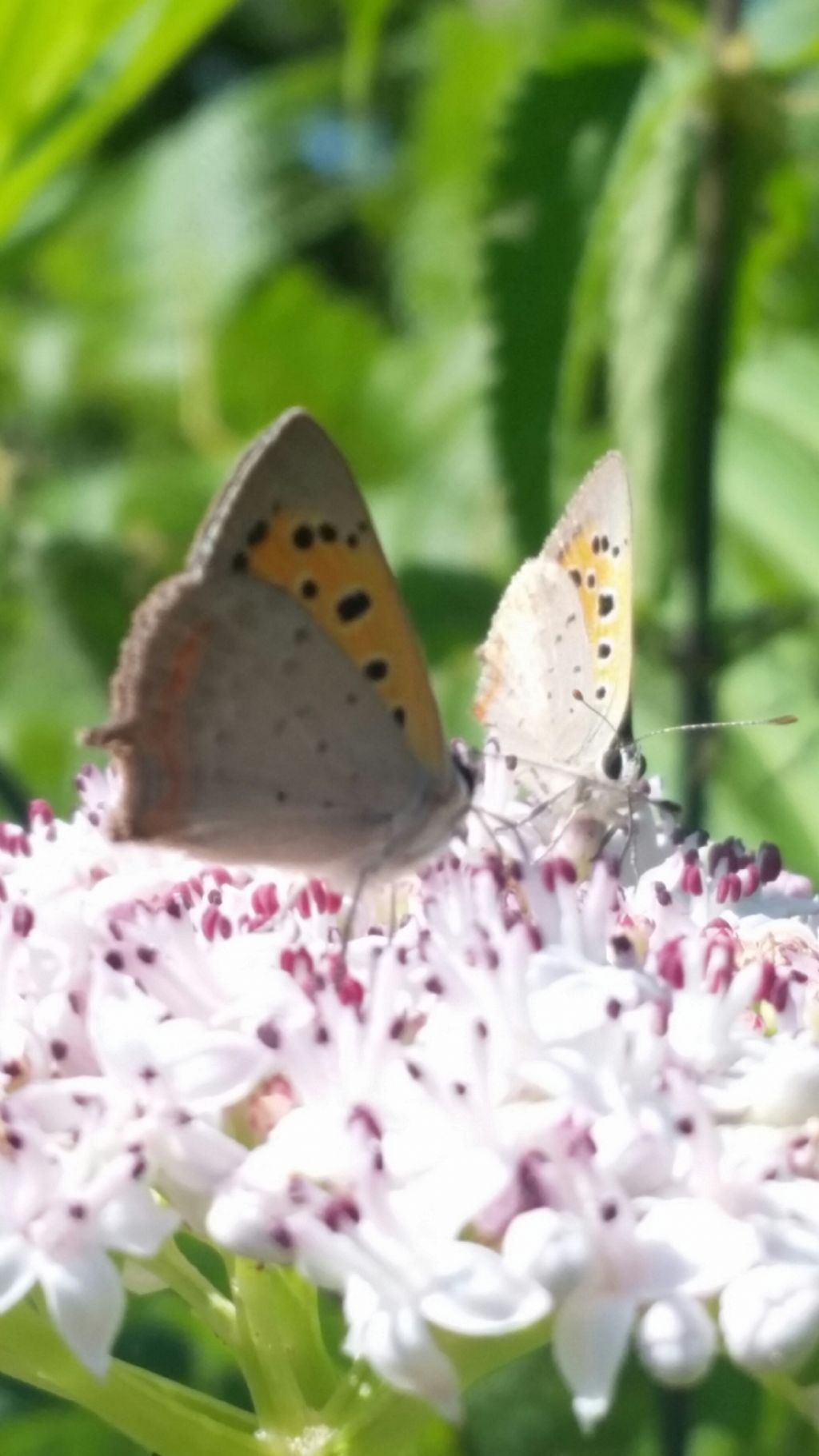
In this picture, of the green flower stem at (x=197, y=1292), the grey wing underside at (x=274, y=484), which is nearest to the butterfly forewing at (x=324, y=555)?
the grey wing underside at (x=274, y=484)

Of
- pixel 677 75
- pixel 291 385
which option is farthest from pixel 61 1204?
pixel 291 385

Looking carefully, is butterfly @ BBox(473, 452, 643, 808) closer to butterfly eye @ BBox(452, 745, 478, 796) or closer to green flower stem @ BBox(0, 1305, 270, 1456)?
butterfly eye @ BBox(452, 745, 478, 796)

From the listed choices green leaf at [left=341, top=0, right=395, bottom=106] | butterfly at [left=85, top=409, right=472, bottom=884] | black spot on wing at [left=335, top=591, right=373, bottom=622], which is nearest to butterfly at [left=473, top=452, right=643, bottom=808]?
butterfly at [left=85, top=409, right=472, bottom=884]

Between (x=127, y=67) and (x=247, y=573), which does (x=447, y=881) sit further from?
(x=127, y=67)

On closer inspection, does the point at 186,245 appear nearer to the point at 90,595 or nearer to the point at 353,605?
the point at 90,595

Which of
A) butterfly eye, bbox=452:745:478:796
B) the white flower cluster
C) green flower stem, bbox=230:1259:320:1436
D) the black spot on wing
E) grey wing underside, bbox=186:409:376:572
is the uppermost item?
grey wing underside, bbox=186:409:376:572

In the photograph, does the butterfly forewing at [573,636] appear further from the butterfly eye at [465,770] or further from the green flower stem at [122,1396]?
the green flower stem at [122,1396]

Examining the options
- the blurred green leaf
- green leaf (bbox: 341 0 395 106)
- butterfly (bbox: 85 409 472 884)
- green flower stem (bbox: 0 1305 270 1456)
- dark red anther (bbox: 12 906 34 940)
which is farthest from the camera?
the blurred green leaf
